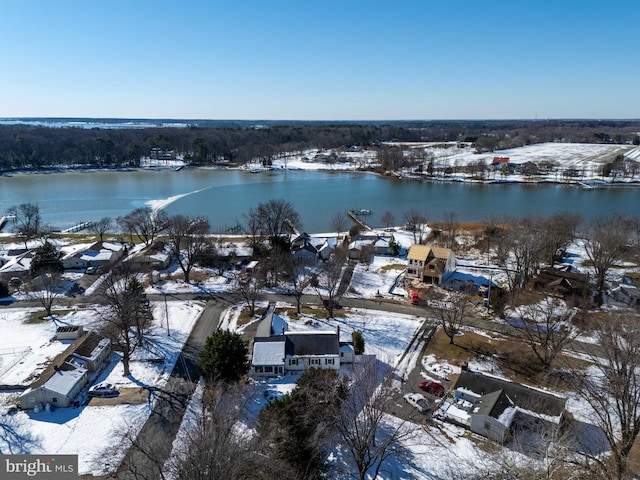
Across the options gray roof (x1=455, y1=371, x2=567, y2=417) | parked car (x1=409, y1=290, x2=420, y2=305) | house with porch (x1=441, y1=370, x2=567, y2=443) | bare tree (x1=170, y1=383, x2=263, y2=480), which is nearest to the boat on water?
parked car (x1=409, y1=290, x2=420, y2=305)

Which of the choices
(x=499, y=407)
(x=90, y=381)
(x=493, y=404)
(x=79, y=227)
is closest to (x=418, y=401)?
(x=493, y=404)

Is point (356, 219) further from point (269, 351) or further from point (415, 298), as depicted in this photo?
point (269, 351)

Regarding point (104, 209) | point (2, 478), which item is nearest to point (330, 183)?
point (104, 209)

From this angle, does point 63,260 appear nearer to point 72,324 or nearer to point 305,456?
point 72,324

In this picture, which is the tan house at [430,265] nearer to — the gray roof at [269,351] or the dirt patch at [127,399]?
the gray roof at [269,351]

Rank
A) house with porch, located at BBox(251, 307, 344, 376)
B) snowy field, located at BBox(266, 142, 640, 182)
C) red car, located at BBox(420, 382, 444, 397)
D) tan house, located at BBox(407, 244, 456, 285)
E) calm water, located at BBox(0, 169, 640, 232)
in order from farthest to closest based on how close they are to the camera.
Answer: snowy field, located at BBox(266, 142, 640, 182) → calm water, located at BBox(0, 169, 640, 232) → tan house, located at BBox(407, 244, 456, 285) → house with porch, located at BBox(251, 307, 344, 376) → red car, located at BBox(420, 382, 444, 397)

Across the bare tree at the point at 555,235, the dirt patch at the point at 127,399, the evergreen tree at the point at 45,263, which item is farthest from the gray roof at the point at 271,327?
the bare tree at the point at 555,235

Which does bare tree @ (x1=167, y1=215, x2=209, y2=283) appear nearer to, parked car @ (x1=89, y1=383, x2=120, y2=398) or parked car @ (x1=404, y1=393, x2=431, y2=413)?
parked car @ (x1=89, y1=383, x2=120, y2=398)
